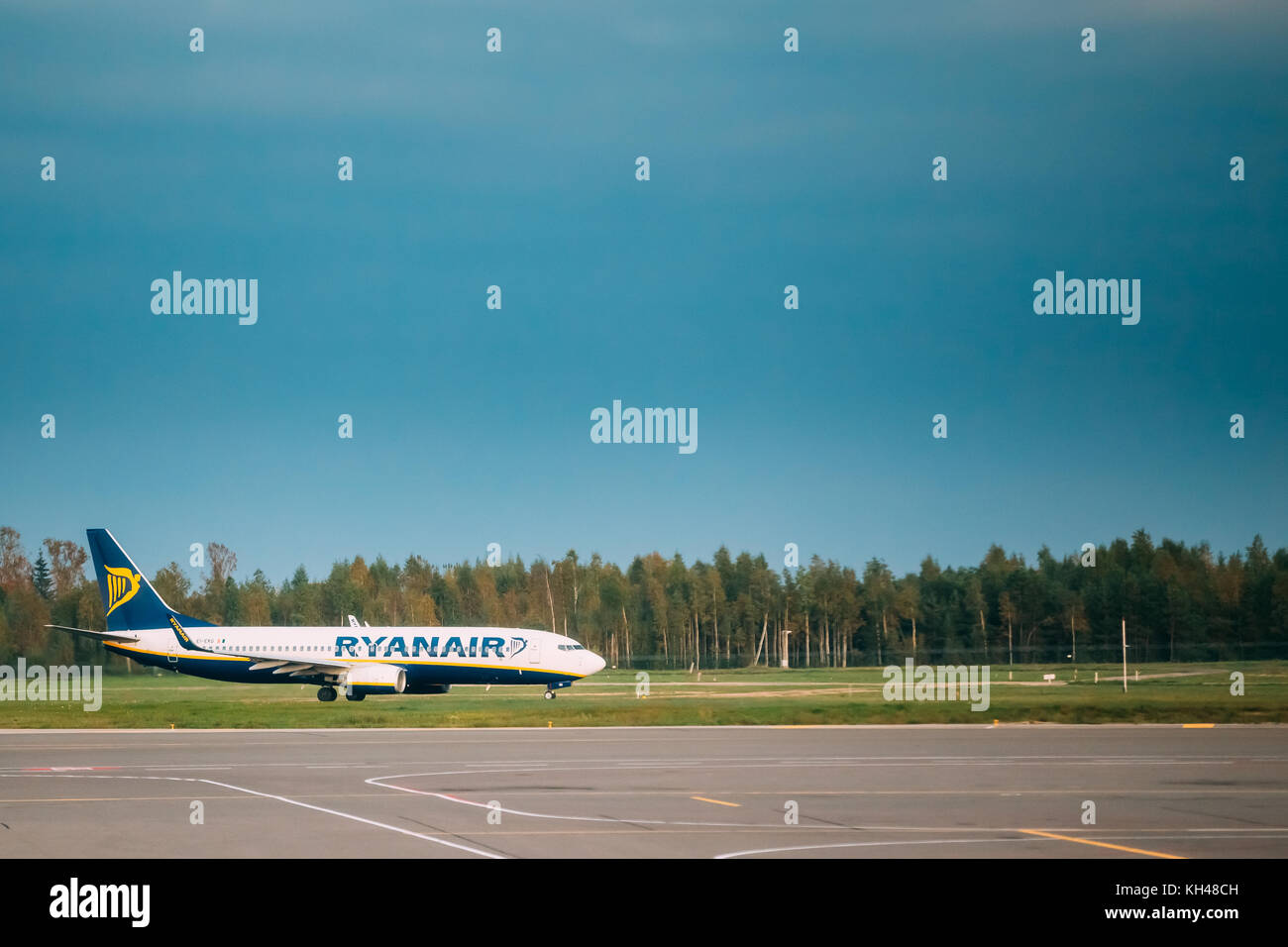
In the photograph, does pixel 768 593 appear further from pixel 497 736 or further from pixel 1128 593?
pixel 497 736

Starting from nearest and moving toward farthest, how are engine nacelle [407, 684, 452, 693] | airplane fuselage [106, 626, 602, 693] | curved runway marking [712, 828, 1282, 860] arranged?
curved runway marking [712, 828, 1282, 860], airplane fuselage [106, 626, 602, 693], engine nacelle [407, 684, 452, 693]

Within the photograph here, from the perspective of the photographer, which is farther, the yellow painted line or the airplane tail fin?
the airplane tail fin

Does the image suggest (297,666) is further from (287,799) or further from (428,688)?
(287,799)

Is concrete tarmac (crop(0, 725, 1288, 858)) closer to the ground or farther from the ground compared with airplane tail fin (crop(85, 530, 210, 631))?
closer to the ground

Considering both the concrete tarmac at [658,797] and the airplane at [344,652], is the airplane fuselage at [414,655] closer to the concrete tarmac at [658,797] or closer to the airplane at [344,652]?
the airplane at [344,652]

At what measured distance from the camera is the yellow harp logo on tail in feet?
233

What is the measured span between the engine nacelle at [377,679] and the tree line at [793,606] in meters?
43.0

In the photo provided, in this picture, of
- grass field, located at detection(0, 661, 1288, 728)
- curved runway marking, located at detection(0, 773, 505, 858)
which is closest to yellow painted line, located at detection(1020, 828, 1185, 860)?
curved runway marking, located at detection(0, 773, 505, 858)

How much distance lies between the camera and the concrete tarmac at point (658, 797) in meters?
16.4

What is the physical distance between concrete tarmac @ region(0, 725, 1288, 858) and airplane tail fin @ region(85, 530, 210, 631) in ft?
114

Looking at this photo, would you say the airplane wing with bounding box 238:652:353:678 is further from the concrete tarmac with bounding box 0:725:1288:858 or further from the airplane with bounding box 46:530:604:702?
the concrete tarmac with bounding box 0:725:1288:858

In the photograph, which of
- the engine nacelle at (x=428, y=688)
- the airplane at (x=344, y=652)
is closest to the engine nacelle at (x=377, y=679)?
the airplane at (x=344, y=652)

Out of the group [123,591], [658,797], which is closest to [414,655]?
[123,591]

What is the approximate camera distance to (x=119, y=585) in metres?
71.0
